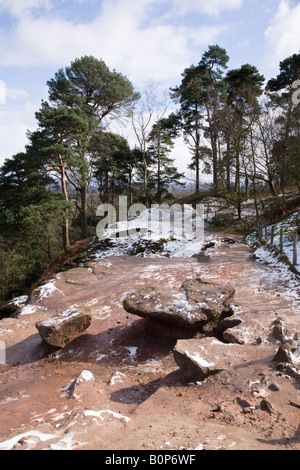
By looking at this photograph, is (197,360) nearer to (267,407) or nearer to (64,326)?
(267,407)

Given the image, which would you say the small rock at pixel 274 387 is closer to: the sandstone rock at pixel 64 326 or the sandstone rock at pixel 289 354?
the sandstone rock at pixel 289 354

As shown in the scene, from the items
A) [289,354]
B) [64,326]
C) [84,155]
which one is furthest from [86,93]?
[289,354]

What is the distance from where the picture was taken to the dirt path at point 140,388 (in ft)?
10.2

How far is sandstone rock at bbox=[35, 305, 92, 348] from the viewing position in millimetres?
6754

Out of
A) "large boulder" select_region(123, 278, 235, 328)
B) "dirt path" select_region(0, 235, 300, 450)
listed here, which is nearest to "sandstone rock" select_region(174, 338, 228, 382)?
"dirt path" select_region(0, 235, 300, 450)

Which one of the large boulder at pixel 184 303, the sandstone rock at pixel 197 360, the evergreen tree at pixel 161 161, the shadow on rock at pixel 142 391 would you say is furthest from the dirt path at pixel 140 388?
the evergreen tree at pixel 161 161

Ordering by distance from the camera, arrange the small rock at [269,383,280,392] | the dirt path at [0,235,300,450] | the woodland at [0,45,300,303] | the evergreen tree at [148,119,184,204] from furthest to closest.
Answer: the evergreen tree at [148,119,184,204] → the woodland at [0,45,300,303] → the small rock at [269,383,280,392] → the dirt path at [0,235,300,450]

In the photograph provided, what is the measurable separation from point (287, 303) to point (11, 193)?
17.9 meters

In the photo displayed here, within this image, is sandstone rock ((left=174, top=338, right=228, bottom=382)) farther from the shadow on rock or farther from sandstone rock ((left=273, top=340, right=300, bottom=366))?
sandstone rock ((left=273, top=340, right=300, bottom=366))

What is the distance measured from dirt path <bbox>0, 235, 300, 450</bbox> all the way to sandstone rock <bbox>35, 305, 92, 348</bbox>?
23 centimetres

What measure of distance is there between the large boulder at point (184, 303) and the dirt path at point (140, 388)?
452 millimetres

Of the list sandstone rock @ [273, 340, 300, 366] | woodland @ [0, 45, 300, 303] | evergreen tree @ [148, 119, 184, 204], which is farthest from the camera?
evergreen tree @ [148, 119, 184, 204]

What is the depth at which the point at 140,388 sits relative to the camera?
4.74 metres
